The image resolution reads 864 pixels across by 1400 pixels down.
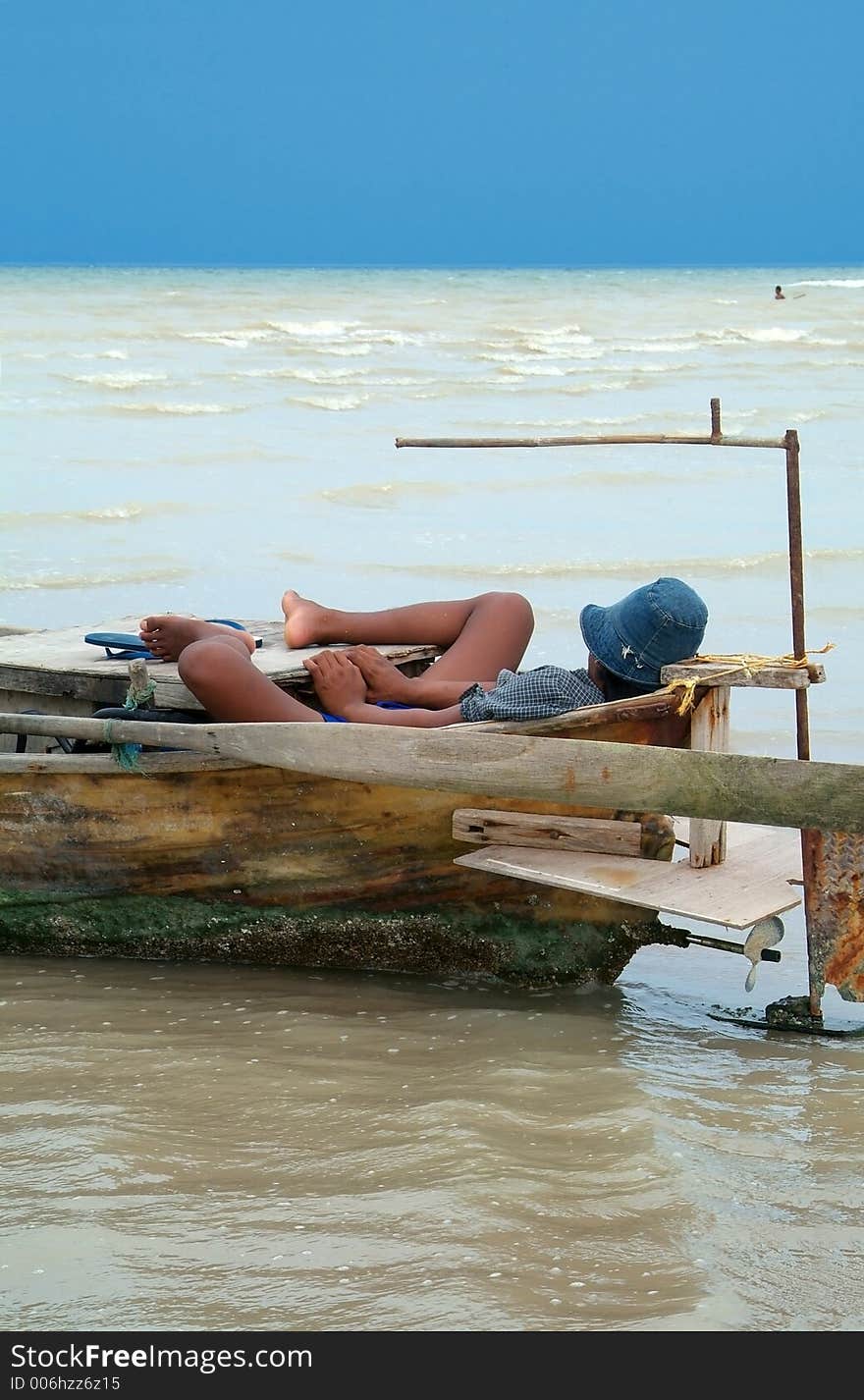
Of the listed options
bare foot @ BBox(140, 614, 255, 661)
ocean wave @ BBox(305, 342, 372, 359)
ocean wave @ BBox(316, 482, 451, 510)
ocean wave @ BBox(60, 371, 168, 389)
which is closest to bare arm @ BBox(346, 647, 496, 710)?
bare foot @ BBox(140, 614, 255, 661)

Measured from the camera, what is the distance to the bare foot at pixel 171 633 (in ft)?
15.0

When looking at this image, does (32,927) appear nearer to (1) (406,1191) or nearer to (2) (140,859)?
(2) (140,859)

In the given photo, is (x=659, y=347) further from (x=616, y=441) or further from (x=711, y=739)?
(x=711, y=739)

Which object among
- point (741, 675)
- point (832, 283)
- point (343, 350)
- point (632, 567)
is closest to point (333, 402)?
point (343, 350)

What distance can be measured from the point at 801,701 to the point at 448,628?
1.43 m

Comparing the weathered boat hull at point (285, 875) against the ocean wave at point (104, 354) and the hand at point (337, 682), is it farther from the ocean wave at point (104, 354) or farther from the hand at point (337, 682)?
the ocean wave at point (104, 354)

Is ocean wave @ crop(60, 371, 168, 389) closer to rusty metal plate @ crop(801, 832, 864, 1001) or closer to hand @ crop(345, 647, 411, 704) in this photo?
hand @ crop(345, 647, 411, 704)

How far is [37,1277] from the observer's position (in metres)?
2.79

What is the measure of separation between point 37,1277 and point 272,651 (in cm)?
242

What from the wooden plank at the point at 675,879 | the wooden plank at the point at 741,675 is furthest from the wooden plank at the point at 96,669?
the wooden plank at the point at 741,675

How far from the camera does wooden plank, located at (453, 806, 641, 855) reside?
3930mm

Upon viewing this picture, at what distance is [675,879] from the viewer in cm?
379

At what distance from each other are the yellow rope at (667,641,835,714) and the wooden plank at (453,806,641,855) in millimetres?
357

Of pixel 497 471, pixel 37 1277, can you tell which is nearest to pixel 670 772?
pixel 37 1277
